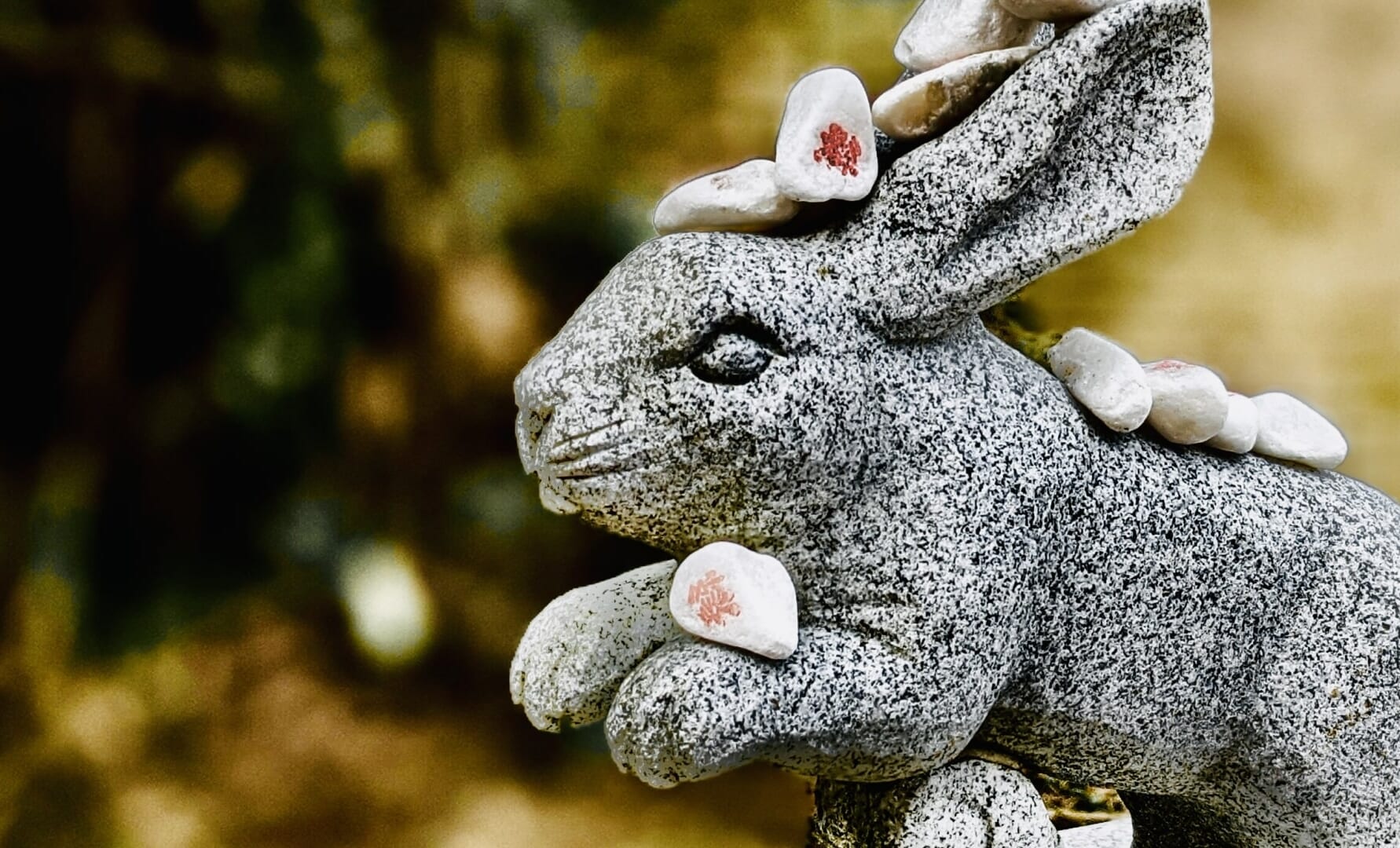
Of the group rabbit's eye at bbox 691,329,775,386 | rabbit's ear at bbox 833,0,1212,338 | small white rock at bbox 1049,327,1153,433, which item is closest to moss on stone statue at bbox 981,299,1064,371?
small white rock at bbox 1049,327,1153,433

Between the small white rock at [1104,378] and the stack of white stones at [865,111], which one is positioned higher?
the stack of white stones at [865,111]

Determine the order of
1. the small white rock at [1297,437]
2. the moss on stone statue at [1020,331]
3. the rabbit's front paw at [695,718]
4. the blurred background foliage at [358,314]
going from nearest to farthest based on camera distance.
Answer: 1. the rabbit's front paw at [695,718]
2. the small white rock at [1297,437]
3. the moss on stone statue at [1020,331]
4. the blurred background foliage at [358,314]

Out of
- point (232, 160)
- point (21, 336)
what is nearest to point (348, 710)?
point (21, 336)

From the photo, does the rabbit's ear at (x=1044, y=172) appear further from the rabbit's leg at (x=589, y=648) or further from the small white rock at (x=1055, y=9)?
the rabbit's leg at (x=589, y=648)

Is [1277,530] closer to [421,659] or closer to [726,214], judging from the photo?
[726,214]

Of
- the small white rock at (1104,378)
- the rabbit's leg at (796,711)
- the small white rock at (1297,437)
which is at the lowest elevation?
the rabbit's leg at (796,711)

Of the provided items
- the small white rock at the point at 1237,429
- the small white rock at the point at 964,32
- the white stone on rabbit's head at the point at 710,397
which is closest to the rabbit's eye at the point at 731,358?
the white stone on rabbit's head at the point at 710,397

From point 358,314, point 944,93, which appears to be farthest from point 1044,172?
point 358,314
